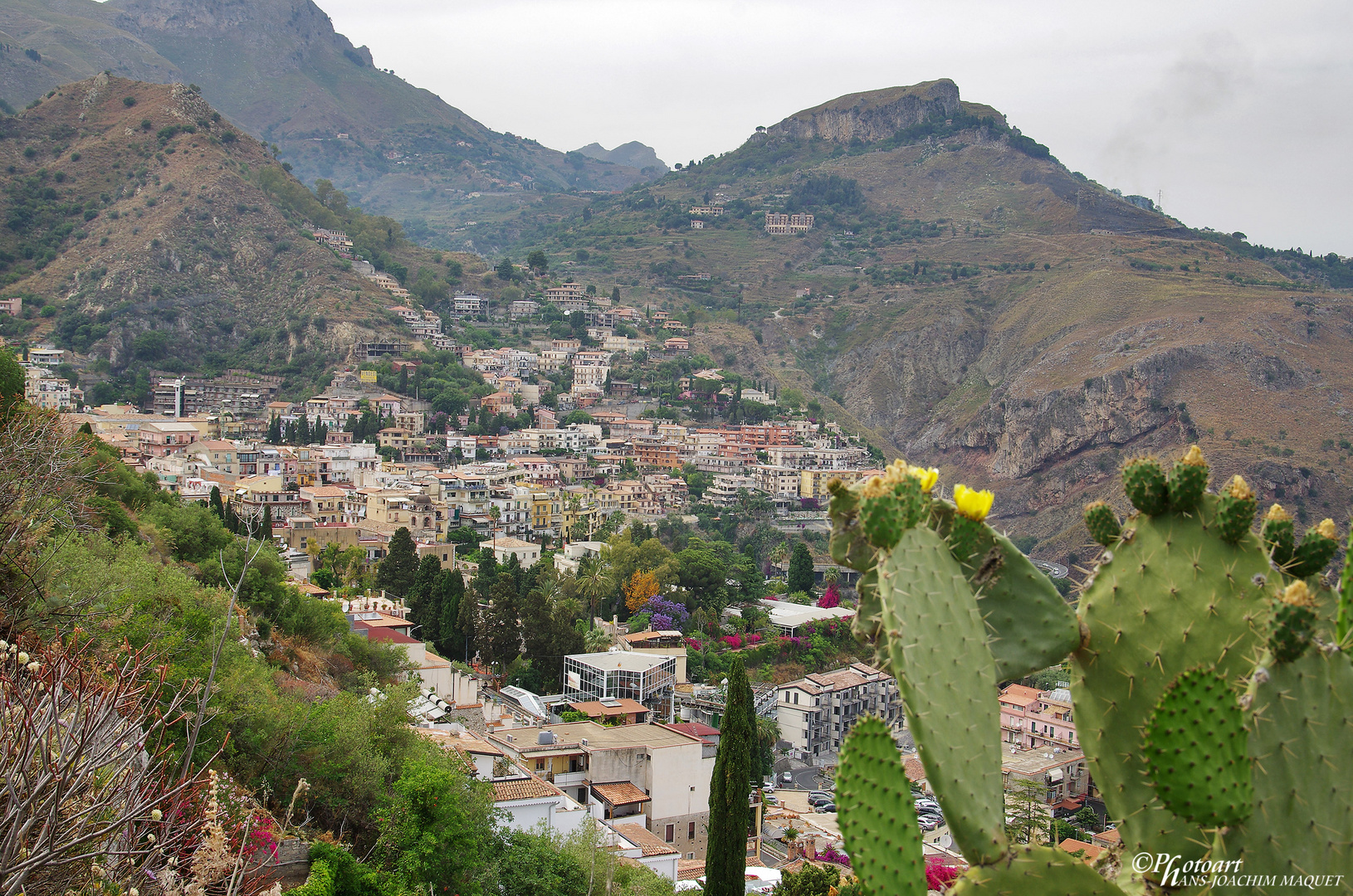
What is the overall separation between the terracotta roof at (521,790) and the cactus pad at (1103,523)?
12.9 meters

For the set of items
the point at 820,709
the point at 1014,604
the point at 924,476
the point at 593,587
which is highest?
the point at 924,476

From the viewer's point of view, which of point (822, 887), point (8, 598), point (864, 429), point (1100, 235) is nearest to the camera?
point (8, 598)

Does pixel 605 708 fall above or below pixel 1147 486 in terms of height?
below

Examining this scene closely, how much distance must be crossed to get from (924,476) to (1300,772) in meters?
1.17

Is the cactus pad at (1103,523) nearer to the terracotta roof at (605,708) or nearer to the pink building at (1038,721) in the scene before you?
the terracotta roof at (605,708)

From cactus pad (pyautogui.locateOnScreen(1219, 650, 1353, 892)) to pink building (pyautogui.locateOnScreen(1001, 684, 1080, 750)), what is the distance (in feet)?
99.7

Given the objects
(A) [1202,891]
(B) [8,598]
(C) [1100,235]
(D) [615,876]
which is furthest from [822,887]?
(C) [1100,235]

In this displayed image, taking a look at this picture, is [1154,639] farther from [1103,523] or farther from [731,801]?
[731,801]

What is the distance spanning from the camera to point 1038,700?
34375 mm

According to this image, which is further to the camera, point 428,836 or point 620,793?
point 620,793

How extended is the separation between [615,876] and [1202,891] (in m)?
12.2

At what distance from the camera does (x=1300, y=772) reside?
2.64 metres

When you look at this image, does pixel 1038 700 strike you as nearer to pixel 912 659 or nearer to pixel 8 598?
pixel 8 598

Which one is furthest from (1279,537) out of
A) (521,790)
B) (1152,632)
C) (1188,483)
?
(521,790)
